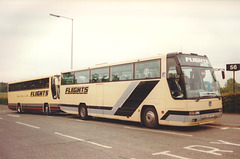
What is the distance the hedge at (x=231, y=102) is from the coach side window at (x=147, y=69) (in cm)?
857

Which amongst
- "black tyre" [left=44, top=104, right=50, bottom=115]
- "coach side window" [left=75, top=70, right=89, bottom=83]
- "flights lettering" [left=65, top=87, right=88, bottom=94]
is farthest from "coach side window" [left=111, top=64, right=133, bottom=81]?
"black tyre" [left=44, top=104, right=50, bottom=115]

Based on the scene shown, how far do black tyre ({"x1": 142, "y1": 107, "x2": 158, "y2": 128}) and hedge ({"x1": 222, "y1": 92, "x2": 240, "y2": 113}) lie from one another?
852 cm

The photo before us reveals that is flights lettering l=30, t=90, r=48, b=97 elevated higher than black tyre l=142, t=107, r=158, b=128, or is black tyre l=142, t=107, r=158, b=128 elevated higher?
flights lettering l=30, t=90, r=48, b=97

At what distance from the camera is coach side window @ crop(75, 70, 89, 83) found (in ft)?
51.1

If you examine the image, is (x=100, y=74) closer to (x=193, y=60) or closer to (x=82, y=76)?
(x=82, y=76)

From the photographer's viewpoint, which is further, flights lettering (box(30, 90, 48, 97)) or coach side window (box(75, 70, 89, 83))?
flights lettering (box(30, 90, 48, 97))

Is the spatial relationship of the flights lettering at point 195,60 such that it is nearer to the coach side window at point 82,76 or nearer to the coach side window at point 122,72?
the coach side window at point 122,72

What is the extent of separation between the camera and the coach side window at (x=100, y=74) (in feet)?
45.6

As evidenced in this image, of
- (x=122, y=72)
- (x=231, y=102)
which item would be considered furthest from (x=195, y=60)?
(x=231, y=102)

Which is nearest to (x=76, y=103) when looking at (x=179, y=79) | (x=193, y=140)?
(x=179, y=79)

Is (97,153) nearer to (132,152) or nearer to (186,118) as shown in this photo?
(132,152)

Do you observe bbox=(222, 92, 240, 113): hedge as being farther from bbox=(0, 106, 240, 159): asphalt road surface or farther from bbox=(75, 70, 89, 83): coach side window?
bbox=(75, 70, 89, 83): coach side window

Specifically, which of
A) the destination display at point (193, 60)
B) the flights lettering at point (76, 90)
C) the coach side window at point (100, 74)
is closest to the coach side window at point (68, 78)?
the flights lettering at point (76, 90)

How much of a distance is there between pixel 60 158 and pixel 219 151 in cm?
414
